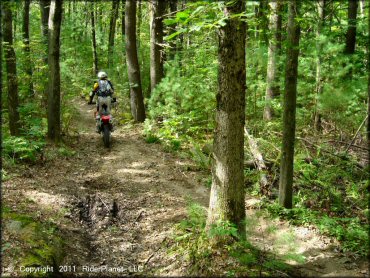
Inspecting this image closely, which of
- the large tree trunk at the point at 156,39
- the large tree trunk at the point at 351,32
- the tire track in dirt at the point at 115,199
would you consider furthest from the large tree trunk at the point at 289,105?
the large tree trunk at the point at 351,32

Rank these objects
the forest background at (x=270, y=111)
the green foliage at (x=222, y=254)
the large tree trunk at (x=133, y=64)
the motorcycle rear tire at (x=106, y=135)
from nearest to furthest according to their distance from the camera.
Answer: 1. the green foliage at (x=222, y=254)
2. the forest background at (x=270, y=111)
3. the motorcycle rear tire at (x=106, y=135)
4. the large tree trunk at (x=133, y=64)

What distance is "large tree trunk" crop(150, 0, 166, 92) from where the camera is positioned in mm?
12859

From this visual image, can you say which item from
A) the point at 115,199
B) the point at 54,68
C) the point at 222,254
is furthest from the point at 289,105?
the point at 54,68

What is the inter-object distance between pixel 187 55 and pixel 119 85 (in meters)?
5.14

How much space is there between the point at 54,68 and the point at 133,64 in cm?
393

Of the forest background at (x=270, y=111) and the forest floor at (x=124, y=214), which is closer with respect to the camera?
the forest floor at (x=124, y=214)

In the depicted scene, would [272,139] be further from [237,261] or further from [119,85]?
[119,85]

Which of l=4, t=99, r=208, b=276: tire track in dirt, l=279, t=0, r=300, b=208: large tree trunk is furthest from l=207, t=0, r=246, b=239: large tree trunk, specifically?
l=279, t=0, r=300, b=208: large tree trunk

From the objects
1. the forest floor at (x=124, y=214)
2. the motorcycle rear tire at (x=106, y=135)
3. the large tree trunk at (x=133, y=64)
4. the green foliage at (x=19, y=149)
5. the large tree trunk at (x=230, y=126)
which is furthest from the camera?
the large tree trunk at (x=133, y=64)

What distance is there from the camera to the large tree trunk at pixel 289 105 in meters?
6.31

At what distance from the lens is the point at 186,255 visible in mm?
5555

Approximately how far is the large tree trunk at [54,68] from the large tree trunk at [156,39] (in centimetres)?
363

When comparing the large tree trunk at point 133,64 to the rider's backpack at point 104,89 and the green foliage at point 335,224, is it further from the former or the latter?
the green foliage at point 335,224

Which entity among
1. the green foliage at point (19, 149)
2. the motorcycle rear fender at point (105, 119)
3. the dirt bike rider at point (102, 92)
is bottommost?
the green foliage at point (19, 149)
